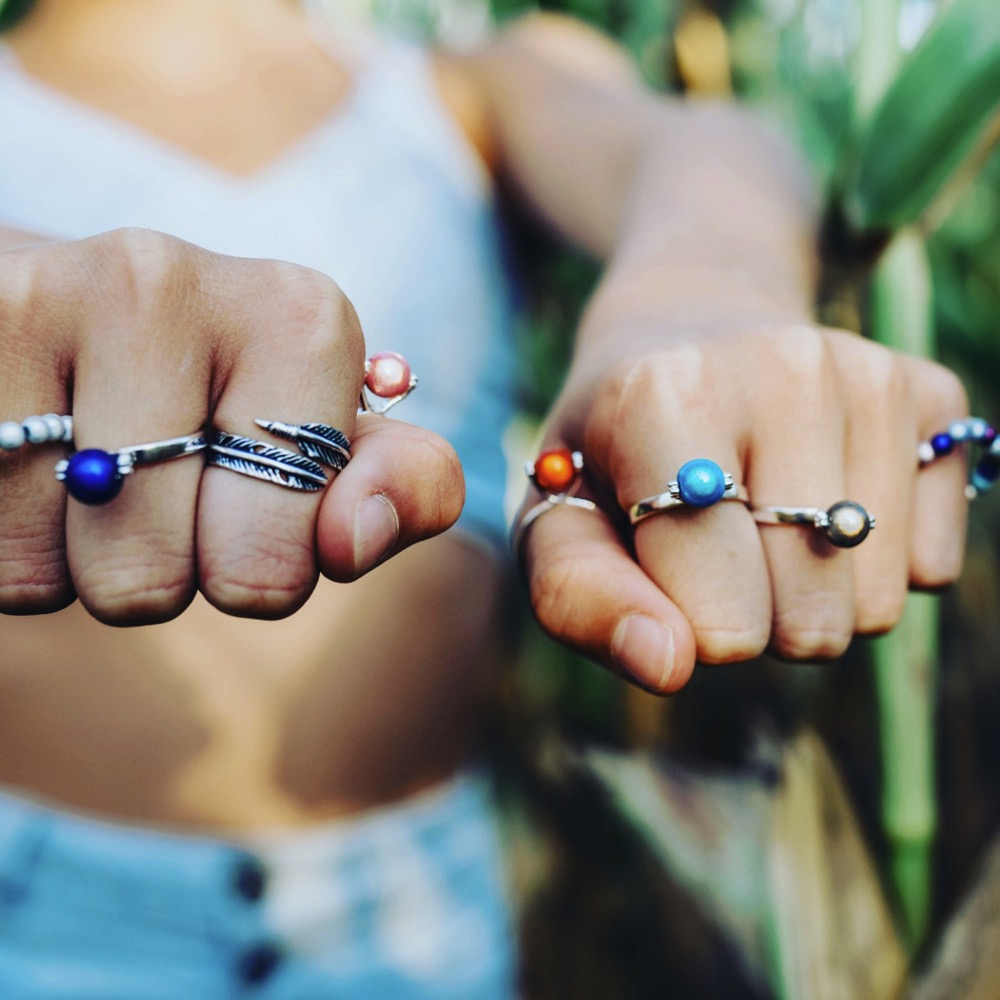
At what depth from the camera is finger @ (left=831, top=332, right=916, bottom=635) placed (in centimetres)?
29

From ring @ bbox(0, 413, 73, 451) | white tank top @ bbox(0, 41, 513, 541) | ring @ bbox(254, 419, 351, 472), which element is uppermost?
ring @ bbox(254, 419, 351, 472)

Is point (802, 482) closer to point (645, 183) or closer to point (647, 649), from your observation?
point (647, 649)

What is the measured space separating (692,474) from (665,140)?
31 cm

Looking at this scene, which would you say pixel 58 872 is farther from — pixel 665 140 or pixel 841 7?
pixel 841 7

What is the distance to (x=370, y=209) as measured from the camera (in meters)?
0.53

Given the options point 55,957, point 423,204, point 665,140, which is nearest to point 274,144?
point 423,204

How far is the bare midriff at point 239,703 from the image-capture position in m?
0.45

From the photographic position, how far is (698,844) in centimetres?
50

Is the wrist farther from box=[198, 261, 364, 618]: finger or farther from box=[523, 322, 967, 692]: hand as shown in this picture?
box=[198, 261, 364, 618]: finger

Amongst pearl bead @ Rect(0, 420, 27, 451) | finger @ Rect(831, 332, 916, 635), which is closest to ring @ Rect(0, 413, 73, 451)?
pearl bead @ Rect(0, 420, 27, 451)

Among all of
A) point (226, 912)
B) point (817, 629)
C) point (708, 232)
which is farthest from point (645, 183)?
point (226, 912)

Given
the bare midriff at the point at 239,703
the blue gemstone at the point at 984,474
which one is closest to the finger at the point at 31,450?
the bare midriff at the point at 239,703

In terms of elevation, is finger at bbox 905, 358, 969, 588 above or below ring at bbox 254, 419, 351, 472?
above

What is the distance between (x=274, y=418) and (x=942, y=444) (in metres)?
0.26
